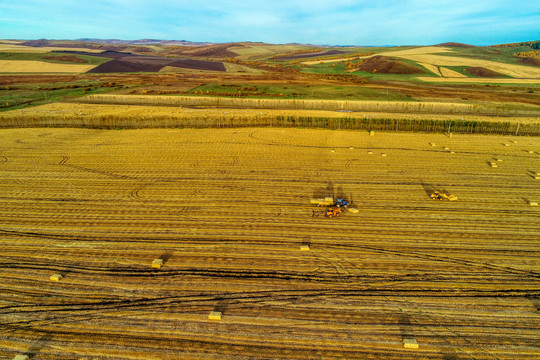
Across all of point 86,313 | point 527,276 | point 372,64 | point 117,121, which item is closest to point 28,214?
point 86,313

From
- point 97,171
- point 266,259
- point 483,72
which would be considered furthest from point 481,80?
point 97,171

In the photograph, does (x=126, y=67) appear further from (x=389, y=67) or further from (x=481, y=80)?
(x=481, y=80)

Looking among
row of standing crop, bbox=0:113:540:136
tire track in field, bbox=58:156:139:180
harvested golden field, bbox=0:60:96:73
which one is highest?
harvested golden field, bbox=0:60:96:73

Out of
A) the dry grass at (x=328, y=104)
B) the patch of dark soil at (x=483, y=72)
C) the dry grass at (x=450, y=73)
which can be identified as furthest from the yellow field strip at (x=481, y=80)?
the dry grass at (x=328, y=104)

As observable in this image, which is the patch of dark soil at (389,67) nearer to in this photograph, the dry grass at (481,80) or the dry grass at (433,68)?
the dry grass at (433,68)

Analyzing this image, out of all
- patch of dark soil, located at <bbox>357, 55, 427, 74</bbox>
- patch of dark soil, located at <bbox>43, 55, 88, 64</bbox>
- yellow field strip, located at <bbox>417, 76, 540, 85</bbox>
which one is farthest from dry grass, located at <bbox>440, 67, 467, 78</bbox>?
patch of dark soil, located at <bbox>43, 55, 88, 64</bbox>

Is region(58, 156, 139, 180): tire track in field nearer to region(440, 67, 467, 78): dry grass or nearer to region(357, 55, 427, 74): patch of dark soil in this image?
region(357, 55, 427, 74): patch of dark soil

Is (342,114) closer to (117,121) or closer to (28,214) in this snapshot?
(117,121)
